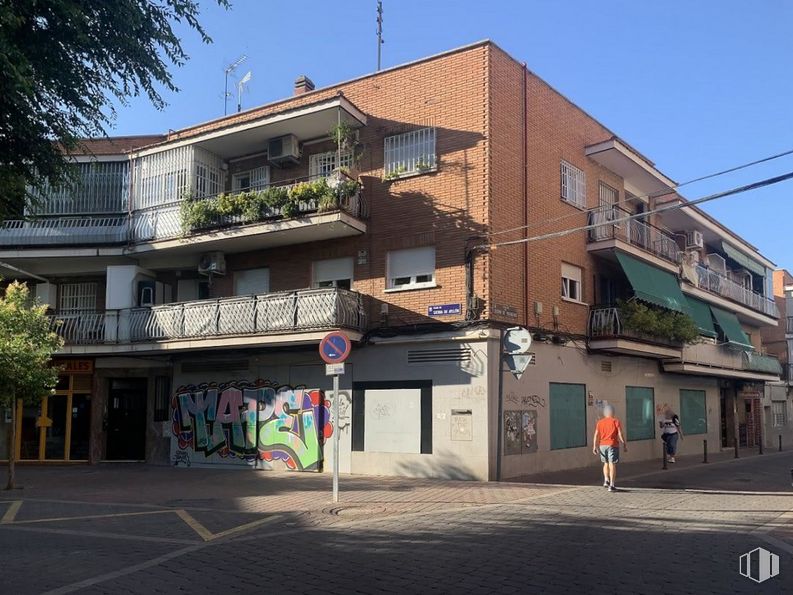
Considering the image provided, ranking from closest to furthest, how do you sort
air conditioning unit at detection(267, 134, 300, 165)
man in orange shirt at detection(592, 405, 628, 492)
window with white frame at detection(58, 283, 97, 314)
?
man in orange shirt at detection(592, 405, 628, 492)
air conditioning unit at detection(267, 134, 300, 165)
window with white frame at detection(58, 283, 97, 314)

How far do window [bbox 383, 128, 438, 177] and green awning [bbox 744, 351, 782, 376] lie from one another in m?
19.8

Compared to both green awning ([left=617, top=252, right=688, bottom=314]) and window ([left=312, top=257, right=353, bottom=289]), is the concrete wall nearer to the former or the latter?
green awning ([left=617, top=252, right=688, bottom=314])

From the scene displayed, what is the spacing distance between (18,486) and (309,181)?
32.5ft

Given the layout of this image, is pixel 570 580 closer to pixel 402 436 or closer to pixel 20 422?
pixel 402 436

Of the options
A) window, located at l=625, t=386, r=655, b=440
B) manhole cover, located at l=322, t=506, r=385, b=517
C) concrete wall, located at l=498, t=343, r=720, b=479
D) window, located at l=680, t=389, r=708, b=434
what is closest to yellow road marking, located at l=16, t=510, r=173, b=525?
manhole cover, located at l=322, t=506, r=385, b=517

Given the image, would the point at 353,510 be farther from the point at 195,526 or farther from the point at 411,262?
the point at 411,262

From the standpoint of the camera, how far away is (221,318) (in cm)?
1784

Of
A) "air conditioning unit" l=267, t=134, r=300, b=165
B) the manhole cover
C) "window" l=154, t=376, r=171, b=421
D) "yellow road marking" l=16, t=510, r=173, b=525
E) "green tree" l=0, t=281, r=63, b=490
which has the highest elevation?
"air conditioning unit" l=267, t=134, r=300, b=165

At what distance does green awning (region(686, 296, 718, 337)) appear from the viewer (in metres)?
25.2

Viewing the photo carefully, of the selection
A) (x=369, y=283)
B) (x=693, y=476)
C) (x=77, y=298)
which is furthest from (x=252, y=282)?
(x=693, y=476)

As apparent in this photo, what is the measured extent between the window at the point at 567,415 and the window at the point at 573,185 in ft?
17.3

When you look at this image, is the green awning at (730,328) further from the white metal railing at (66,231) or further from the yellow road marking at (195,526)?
the yellow road marking at (195,526)

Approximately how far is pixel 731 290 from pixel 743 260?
4.66 meters

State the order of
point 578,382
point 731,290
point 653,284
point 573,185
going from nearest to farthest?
point 578,382 → point 573,185 → point 653,284 → point 731,290
